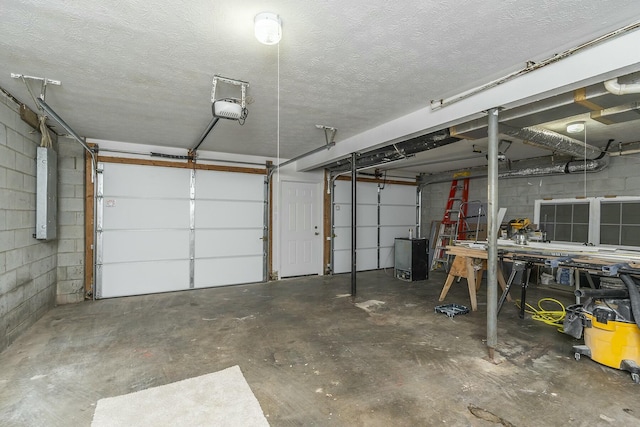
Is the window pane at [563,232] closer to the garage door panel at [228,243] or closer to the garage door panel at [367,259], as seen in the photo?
the garage door panel at [367,259]

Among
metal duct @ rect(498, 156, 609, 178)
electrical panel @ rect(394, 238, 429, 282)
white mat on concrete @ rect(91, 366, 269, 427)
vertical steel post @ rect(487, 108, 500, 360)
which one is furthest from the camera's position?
electrical panel @ rect(394, 238, 429, 282)

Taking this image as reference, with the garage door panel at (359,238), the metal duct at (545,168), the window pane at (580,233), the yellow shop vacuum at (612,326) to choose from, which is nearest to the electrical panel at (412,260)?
the garage door panel at (359,238)

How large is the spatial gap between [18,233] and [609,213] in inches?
309

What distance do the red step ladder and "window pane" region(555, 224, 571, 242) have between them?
1.68 meters

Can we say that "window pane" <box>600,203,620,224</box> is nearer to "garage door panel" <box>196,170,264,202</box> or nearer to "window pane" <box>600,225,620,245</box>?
"window pane" <box>600,225,620,245</box>

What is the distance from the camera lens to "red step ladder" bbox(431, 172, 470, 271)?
22.3ft

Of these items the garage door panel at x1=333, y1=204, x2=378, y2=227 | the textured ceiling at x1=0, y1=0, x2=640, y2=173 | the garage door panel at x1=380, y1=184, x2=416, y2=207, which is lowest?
the garage door panel at x1=333, y1=204, x2=378, y2=227

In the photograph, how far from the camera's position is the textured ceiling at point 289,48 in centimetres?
173

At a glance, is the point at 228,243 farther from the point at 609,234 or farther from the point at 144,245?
the point at 609,234

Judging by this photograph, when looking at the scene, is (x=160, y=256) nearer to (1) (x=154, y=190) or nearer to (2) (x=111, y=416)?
(1) (x=154, y=190)

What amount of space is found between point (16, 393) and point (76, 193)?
3.20 meters

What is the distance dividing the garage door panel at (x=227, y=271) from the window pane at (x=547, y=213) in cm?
532

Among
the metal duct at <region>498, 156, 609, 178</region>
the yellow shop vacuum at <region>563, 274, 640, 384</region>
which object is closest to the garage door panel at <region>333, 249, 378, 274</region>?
the metal duct at <region>498, 156, 609, 178</region>

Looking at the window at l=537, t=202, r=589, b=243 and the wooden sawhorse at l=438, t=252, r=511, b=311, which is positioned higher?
the window at l=537, t=202, r=589, b=243
